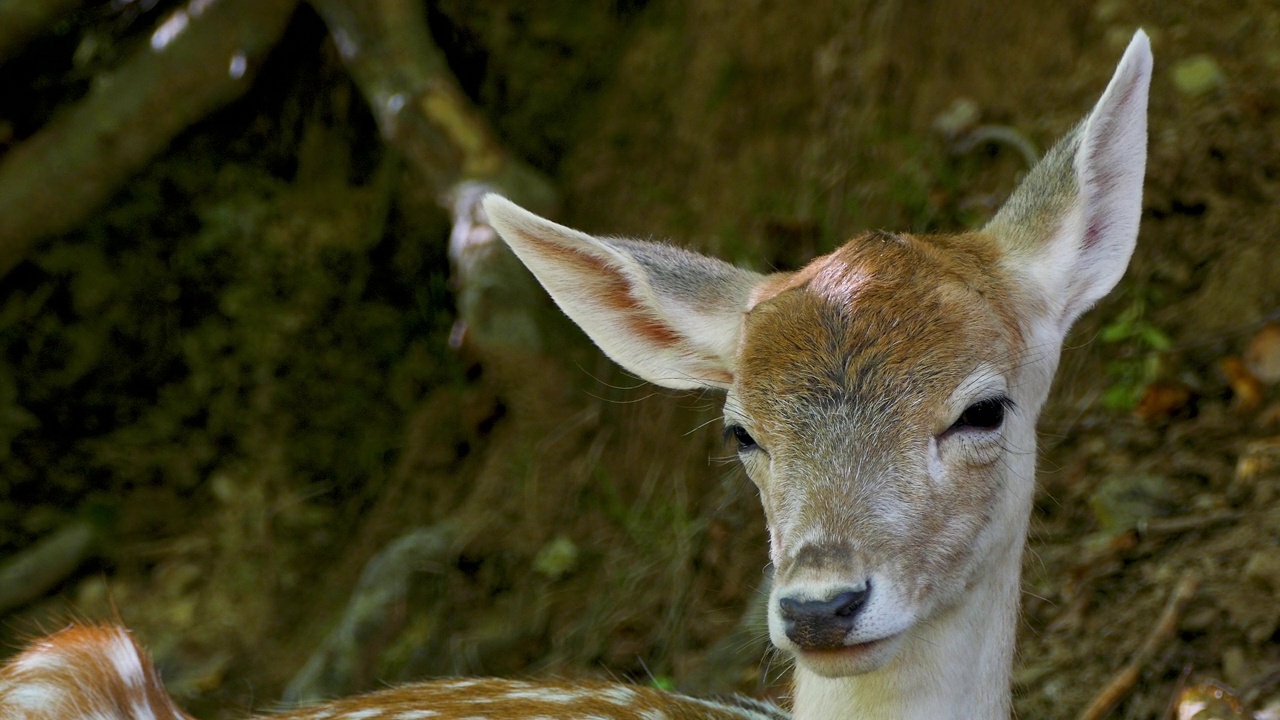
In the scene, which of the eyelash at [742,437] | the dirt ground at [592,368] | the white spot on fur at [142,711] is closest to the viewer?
the eyelash at [742,437]

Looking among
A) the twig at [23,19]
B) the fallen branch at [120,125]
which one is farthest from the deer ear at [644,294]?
the twig at [23,19]

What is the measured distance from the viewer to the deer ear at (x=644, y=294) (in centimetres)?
306

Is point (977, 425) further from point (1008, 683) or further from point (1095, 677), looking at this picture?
point (1095, 677)

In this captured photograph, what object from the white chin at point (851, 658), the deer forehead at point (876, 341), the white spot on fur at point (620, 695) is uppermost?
the deer forehead at point (876, 341)

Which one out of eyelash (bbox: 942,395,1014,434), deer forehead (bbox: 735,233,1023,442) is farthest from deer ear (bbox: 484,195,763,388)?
eyelash (bbox: 942,395,1014,434)

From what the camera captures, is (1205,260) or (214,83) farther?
(214,83)

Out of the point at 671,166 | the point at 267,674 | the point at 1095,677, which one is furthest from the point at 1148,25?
the point at 267,674

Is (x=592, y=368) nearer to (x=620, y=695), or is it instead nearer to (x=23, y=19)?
(x=620, y=695)

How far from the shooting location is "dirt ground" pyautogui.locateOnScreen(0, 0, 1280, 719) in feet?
13.5

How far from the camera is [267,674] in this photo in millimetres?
5133

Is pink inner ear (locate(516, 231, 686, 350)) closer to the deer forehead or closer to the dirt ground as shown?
Answer: the deer forehead

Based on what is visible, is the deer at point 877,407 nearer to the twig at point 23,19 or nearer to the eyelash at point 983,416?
the eyelash at point 983,416

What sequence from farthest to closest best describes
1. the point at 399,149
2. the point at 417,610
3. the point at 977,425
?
1. the point at 399,149
2. the point at 417,610
3. the point at 977,425

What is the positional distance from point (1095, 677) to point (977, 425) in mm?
1499
